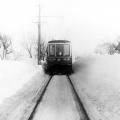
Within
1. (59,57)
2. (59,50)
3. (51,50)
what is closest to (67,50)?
(59,50)

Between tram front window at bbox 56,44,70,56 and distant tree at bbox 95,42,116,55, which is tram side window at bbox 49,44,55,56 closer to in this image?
tram front window at bbox 56,44,70,56

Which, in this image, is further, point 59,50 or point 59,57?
point 59,50

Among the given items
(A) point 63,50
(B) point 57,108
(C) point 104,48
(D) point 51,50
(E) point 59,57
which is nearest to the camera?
(B) point 57,108

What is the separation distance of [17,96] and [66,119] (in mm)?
4477

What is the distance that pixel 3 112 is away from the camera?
→ 8.55m

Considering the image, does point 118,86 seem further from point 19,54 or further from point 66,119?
point 19,54

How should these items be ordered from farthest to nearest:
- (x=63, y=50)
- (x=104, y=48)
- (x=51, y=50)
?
(x=104, y=48) → (x=51, y=50) → (x=63, y=50)

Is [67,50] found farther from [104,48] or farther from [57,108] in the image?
[104,48]

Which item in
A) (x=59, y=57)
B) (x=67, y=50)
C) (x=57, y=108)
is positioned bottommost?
(x=57, y=108)

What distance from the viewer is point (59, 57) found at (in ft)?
87.5

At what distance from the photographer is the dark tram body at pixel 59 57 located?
26453mm

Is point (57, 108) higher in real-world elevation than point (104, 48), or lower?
lower

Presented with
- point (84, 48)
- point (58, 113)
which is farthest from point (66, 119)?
point (84, 48)

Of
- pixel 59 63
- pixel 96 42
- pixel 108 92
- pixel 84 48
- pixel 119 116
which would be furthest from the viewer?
pixel 96 42
